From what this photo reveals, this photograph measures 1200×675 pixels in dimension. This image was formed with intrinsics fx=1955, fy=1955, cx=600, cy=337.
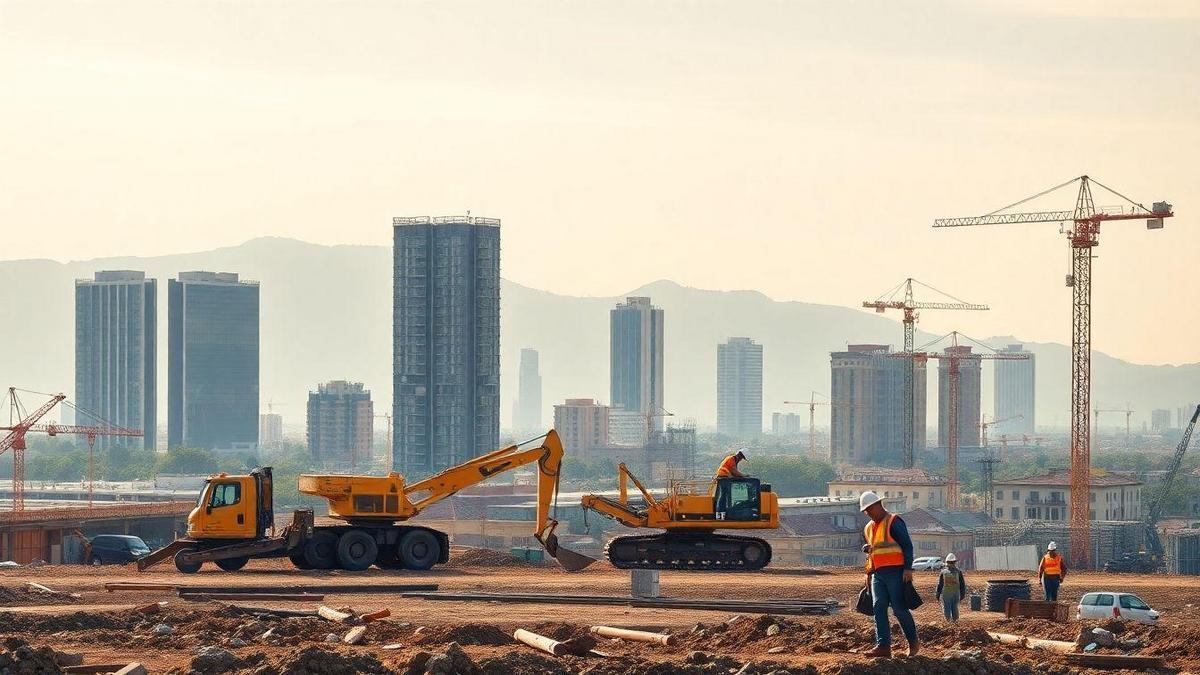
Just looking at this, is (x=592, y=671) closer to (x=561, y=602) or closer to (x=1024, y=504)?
(x=561, y=602)

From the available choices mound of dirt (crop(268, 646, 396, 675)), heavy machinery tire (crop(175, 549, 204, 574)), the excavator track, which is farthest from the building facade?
mound of dirt (crop(268, 646, 396, 675))

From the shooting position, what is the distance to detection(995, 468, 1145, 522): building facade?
173250 millimetres

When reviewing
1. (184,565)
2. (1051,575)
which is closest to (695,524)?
(184,565)

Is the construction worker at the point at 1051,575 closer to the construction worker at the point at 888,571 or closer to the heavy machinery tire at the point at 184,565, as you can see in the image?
the construction worker at the point at 888,571

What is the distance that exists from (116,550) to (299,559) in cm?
1492

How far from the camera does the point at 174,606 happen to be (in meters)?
30.4

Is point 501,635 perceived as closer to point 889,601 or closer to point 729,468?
Result: point 889,601

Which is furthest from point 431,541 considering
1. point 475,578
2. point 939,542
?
point 939,542

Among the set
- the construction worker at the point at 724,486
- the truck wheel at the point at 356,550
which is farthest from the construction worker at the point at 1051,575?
the truck wheel at the point at 356,550

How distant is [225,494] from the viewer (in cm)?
4406

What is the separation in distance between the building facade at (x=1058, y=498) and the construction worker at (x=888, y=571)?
149 metres

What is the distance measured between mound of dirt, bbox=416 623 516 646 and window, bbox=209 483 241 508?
1862 centimetres

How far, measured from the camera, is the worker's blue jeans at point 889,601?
70.9 feet

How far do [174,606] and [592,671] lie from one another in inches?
437
